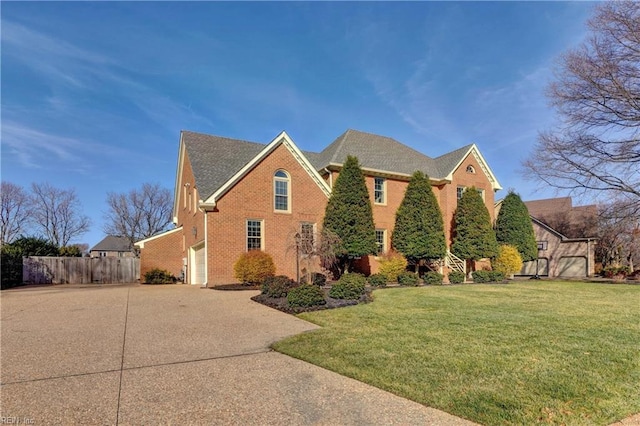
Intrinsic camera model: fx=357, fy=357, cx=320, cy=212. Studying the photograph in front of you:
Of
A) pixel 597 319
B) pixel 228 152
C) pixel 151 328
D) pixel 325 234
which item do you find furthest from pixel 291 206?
pixel 597 319

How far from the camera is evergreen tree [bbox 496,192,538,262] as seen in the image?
25875 mm

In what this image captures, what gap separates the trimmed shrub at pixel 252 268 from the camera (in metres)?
16.0

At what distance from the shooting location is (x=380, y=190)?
931 inches

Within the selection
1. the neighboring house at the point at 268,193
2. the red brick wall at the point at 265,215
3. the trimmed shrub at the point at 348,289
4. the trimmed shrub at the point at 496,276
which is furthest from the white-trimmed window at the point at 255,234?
the trimmed shrub at the point at 496,276

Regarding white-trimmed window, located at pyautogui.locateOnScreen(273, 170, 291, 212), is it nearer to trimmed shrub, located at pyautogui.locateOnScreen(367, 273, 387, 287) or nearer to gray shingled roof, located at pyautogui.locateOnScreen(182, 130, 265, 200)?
gray shingled roof, located at pyautogui.locateOnScreen(182, 130, 265, 200)

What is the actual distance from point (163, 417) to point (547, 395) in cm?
426

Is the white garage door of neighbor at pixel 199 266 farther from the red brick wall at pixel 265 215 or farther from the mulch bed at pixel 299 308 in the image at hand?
the mulch bed at pixel 299 308

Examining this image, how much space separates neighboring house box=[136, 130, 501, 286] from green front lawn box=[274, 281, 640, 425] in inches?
317

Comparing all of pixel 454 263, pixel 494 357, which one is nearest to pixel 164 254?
pixel 454 263

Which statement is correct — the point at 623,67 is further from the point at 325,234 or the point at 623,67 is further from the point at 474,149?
the point at 325,234

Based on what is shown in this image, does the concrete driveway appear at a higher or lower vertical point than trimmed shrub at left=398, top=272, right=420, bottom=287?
higher

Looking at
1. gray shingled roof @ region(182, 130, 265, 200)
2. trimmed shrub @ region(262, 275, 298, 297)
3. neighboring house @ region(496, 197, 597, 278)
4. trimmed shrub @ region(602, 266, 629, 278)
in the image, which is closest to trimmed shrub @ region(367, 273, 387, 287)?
trimmed shrub @ region(262, 275, 298, 297)

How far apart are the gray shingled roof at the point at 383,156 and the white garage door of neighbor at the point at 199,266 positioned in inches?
349

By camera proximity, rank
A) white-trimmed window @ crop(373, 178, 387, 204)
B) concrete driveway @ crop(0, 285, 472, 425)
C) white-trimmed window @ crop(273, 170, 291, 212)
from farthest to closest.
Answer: white-trimmed window @ crop(373, 178, 387, 204)
white-trimmed window @ crop(273, 170, 291, 212)
concrete driveway @ crop(0, 285, 472, 425)
